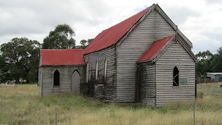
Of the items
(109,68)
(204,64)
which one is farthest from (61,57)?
(204,64)

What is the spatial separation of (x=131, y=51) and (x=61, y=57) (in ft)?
52.6

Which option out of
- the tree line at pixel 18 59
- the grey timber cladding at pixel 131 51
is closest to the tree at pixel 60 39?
the tree line at pixel 18 59

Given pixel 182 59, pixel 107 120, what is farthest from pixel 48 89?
pixel 107 120

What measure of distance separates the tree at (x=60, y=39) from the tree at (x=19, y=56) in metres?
15.7

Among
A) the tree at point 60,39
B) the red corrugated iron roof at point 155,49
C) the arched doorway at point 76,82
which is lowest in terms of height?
the arched doorway at point 76,82

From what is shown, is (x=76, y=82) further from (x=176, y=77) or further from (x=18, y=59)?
(x=18, y=59)

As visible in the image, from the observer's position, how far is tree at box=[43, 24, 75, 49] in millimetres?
91125

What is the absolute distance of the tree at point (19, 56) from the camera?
110m

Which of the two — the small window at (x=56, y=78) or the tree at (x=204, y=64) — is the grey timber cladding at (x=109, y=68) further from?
the tree at (x=204, y=64)

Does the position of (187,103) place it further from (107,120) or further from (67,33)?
(67,33)

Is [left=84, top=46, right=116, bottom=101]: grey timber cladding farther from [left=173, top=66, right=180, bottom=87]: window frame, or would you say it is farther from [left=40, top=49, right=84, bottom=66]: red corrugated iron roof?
[left=40, top=49, right=84, bottom=66]: red corrugated iron roof

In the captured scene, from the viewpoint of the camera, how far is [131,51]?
3416 cm

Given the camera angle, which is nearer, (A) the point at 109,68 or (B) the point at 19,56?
(A) the point at 109,68

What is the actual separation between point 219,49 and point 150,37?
120925 mm
